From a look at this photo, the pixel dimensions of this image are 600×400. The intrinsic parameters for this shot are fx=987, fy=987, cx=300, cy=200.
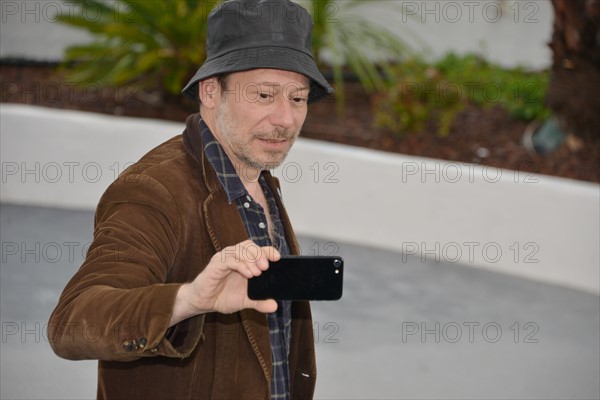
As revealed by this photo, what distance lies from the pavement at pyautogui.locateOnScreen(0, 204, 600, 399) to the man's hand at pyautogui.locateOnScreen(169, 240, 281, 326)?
10.7 feet

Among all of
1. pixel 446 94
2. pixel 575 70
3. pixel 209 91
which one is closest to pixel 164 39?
pixel 446 94

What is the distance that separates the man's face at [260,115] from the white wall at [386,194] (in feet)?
15.2

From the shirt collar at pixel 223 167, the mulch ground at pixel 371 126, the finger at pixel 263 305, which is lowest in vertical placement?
the finger at pixel 263 305

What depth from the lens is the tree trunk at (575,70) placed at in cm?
811

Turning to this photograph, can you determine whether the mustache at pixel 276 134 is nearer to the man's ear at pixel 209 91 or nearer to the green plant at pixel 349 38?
the man's ear at pixel 209 91

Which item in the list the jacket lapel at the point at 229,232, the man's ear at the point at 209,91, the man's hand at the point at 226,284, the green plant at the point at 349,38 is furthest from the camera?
the green plant at the point at 349,38

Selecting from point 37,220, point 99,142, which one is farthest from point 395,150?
point 37,220

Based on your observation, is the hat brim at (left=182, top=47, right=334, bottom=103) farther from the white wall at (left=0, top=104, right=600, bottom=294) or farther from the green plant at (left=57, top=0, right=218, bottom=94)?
the green plant at (left=57, top=0, right=218, bottom=94)

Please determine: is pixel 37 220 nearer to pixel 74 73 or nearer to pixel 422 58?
pixel 74 73

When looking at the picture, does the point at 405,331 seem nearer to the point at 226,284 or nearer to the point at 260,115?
the point at 260,115

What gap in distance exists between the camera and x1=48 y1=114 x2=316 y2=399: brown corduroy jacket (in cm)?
228

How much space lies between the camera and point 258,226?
9.54ft

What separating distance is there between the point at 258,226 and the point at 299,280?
0.54 metres

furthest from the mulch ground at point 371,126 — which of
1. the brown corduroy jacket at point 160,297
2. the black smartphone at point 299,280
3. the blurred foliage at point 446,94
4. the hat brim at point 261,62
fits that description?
the black smartphone at point 299,280
